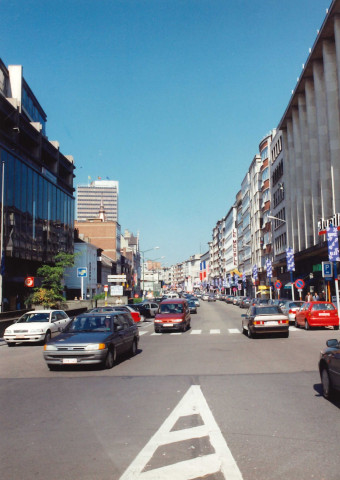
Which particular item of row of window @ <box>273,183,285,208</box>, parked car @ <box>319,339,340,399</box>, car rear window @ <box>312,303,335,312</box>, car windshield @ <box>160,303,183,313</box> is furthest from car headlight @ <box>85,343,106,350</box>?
row of window @ <box>273,183,285,208</box>

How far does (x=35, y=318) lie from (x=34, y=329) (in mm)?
1392

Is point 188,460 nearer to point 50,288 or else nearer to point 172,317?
point 172,317

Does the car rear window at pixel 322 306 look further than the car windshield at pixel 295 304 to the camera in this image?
No

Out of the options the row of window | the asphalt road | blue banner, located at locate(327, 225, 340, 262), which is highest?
the row of window

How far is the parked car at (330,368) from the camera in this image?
318 inches

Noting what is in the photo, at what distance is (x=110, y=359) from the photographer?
1373cm

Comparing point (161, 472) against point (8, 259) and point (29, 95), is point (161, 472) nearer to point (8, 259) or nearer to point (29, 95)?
point (8, 259)

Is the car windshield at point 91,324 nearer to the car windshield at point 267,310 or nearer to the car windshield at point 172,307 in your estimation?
the car windshield at point 267,310

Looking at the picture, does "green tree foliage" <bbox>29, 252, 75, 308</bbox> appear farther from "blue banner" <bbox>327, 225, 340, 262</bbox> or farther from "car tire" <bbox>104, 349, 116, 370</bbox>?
"car tire" <bbox>104, 349, 116, 370</bbox>

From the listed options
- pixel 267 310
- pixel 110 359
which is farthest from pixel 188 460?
pixel 267 310

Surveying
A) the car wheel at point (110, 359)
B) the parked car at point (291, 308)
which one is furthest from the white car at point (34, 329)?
the parked car at point (291, 308)

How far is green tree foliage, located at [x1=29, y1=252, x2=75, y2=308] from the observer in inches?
1572

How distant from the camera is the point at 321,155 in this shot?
144 feet

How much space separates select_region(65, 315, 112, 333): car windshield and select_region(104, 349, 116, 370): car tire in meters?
0.77
